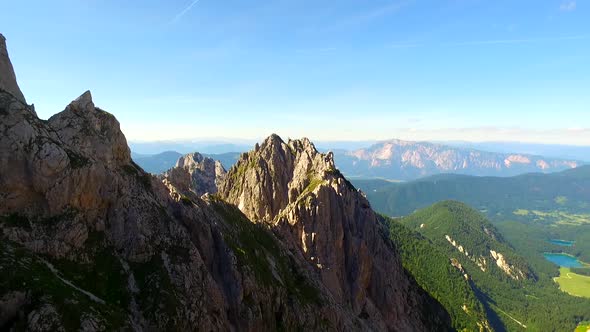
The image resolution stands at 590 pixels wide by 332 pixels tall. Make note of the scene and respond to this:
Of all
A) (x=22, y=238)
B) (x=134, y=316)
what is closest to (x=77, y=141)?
(x=22, y=238)

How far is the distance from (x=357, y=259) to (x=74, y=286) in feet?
252

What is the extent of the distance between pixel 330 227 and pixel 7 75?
74047 millimetres

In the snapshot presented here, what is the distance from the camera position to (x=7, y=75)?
43031 mm

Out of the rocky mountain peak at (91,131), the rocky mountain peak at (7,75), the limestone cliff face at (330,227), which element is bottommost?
the limestone cliff face at (330,227)

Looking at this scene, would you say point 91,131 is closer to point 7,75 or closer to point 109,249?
point 7,75

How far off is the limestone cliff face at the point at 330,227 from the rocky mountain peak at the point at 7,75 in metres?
55.4

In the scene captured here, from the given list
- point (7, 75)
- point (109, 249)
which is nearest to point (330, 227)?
point (109, 249)

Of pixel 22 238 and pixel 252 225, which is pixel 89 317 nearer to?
pixel 22 238

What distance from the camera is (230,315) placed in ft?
158

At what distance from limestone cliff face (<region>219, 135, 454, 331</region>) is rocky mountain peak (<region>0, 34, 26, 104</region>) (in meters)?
55.4

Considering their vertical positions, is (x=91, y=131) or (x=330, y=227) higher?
(x=91, y=131)

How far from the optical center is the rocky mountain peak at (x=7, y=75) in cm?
4241

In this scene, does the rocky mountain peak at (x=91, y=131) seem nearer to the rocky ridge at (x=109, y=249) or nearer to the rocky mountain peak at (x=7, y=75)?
the rocky ridge at (x=109, y=249)

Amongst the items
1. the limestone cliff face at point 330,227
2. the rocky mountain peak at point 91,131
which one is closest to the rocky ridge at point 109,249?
the rocky mountain peak at point 91,131
